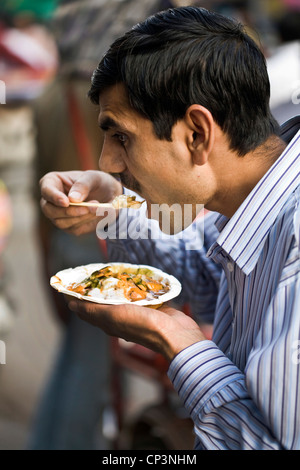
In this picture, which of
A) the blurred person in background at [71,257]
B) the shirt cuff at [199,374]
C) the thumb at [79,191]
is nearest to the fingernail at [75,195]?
the thumb at [79,191]

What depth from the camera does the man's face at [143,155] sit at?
4.19ft

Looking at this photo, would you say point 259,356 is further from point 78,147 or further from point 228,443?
point 78,147

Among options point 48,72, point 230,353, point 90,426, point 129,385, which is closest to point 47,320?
point 129,385

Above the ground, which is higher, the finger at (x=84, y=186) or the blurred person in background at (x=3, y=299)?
the finger at (x=84, y=186)

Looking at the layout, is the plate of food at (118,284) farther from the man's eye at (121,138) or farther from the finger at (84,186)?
the man's eye at (121,138)

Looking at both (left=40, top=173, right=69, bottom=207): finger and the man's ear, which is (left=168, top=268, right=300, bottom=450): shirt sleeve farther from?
(left=40, top=173, right=69, bottom=207): finger

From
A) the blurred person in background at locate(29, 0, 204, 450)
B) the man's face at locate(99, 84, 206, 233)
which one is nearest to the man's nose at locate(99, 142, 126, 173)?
the man's face at locate(99, 84, 206, 233)

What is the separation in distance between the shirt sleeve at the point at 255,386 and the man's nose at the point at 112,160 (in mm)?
455

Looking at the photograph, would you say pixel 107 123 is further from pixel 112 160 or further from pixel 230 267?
pixel 230 267

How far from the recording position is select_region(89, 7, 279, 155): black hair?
3.96 ft

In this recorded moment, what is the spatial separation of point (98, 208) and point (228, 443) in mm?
712

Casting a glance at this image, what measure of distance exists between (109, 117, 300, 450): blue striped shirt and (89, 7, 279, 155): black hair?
0.15 m

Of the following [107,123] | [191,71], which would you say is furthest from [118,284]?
[191,71]
